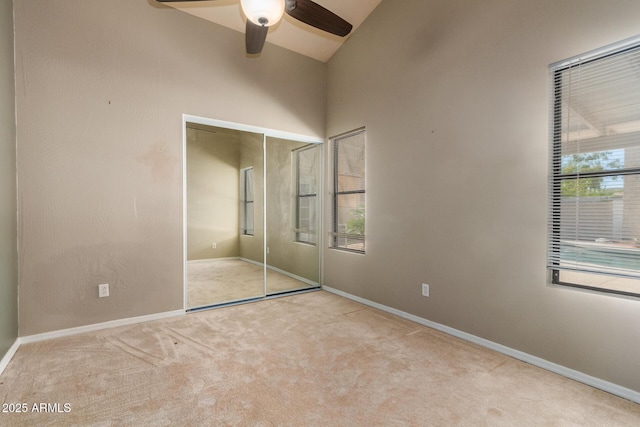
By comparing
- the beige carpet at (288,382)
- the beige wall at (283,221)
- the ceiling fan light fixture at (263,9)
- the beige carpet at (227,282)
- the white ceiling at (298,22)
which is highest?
the white ceiling at (298,22)

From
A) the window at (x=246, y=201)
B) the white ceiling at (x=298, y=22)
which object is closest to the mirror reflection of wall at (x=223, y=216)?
→ the window at (x=246, y=201)

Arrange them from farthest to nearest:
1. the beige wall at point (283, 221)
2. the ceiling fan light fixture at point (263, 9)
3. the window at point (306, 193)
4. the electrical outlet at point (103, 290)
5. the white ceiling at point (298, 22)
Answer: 1. the window at point (306, 193)
2. the beige wall at point (283, 221)
3. the white ceiling at point (298, 22)
4. the electrical outlet at point (103, 290)
5. the ceiling fan light fixture at point (263, 9)

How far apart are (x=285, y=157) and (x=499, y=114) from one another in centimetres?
267

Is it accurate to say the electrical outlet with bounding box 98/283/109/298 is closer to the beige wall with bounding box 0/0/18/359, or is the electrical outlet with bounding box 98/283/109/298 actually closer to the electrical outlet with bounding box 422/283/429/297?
the beige wall with bounding box 0/0/18/359

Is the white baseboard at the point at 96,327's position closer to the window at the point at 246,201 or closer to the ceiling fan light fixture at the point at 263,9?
the window at the point at 246,201

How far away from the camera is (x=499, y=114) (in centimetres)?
254

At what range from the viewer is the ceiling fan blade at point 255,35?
7.50ft

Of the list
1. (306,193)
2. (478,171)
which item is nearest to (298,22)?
(306,193)

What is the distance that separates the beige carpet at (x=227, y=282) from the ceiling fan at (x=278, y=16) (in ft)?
8.13

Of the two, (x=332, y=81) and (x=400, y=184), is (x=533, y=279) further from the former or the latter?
(x=332, y=81)

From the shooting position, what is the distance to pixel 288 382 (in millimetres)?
2082

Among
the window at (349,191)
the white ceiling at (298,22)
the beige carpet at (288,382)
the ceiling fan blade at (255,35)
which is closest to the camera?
the beige carpet at (288,382)

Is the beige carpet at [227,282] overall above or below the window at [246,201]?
below

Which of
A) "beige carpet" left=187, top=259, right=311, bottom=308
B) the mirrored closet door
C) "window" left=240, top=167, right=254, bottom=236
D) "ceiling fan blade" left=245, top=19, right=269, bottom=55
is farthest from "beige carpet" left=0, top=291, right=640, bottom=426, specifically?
"ceiling fan blade" left=245, top=19, right=269, bottom=55
